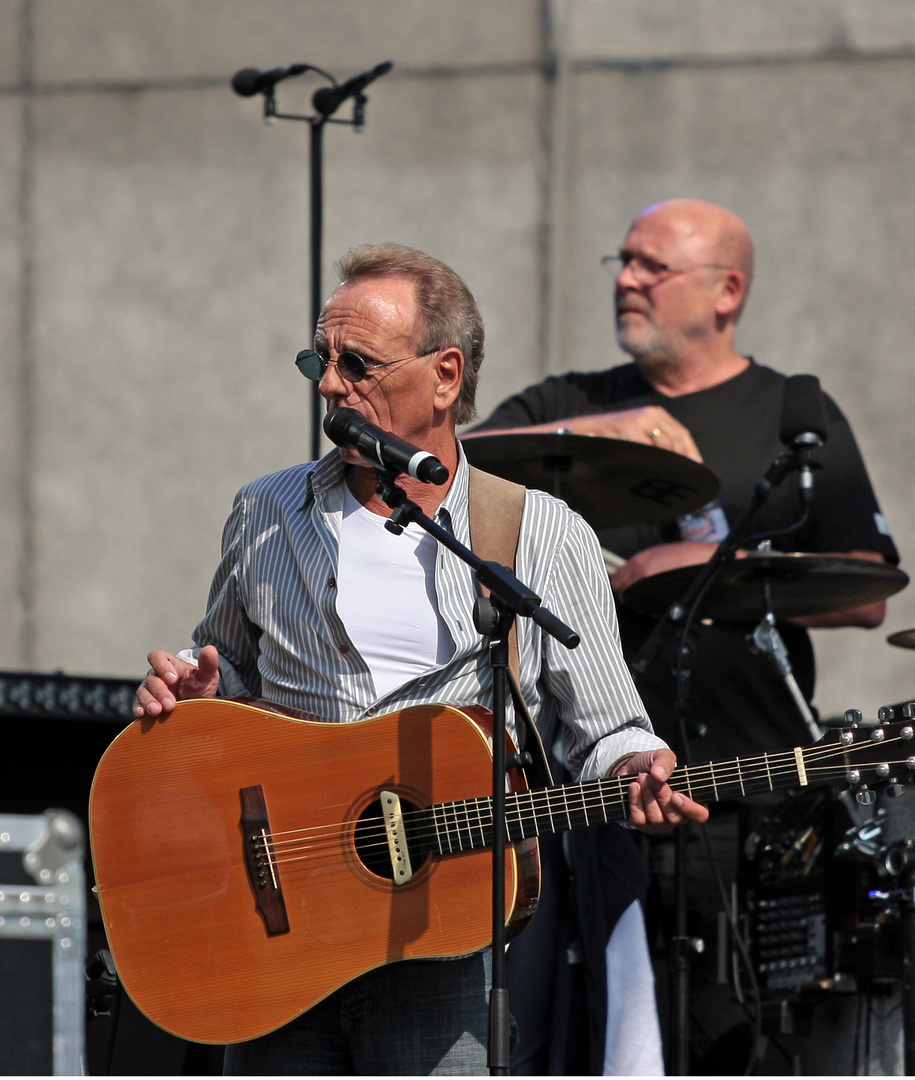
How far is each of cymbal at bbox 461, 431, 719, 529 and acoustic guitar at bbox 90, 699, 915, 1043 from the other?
1.17 metres

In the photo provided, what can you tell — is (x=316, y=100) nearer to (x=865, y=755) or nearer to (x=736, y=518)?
(x=736, y=518)

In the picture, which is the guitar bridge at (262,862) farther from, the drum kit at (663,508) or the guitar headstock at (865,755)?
the drum kit at (663,508)

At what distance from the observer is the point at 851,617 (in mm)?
4418

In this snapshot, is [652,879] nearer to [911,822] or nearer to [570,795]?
[911,822]

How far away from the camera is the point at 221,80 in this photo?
766 cm

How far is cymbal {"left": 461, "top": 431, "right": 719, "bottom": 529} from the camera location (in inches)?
140

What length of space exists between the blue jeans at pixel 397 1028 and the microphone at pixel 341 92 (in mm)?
3376

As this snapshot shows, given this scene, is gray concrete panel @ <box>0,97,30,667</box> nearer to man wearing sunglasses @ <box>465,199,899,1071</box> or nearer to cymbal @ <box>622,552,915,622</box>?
man wearing sunglasses @ <box>465,199,899,1071</box>

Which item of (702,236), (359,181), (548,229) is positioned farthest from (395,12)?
(702,236)

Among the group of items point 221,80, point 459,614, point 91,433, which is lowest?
point 459,614

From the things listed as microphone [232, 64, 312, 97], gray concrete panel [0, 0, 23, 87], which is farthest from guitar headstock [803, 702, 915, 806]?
gray concrete panel [0, 0, 23, 87]

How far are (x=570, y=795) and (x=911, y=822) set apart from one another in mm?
1544

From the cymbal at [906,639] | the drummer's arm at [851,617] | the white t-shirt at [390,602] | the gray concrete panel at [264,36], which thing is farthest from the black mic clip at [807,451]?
the gray concrete panel at [264,36]

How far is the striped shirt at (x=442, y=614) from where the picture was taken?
103 inches
